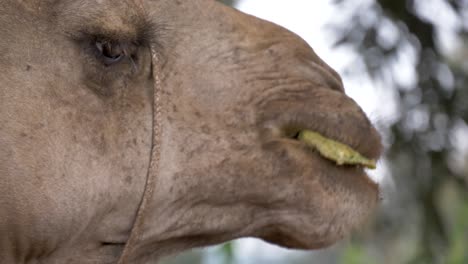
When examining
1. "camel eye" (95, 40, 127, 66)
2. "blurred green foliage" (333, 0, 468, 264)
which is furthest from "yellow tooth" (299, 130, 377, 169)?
"blurred green foliage" (333, 0, 468, 264)

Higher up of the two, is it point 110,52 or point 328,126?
point 110,52

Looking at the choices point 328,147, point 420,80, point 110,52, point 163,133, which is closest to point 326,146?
point 328,147

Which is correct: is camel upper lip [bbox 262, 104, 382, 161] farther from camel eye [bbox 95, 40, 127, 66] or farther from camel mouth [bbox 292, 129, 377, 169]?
camel eye [bbox 95, 40, 127, 66]

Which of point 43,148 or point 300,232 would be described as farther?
point 300,232

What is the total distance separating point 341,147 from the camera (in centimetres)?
301

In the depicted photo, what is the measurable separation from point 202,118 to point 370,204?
516 mm

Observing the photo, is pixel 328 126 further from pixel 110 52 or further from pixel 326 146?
pixel 110 52

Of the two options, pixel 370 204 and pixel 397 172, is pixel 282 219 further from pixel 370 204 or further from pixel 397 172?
pixel 397 172

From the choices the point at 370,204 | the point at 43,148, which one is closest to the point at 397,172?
the point at 370,204

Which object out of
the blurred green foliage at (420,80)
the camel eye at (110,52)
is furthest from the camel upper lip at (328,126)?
the blurred green foliage at (420,80)

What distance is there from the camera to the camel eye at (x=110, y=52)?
112 inches

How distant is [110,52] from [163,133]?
0.80 ft

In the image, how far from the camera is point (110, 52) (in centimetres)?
287

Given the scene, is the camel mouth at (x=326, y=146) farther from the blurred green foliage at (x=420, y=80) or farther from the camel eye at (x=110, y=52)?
the blurred green foliage at (x=420, y=80)
